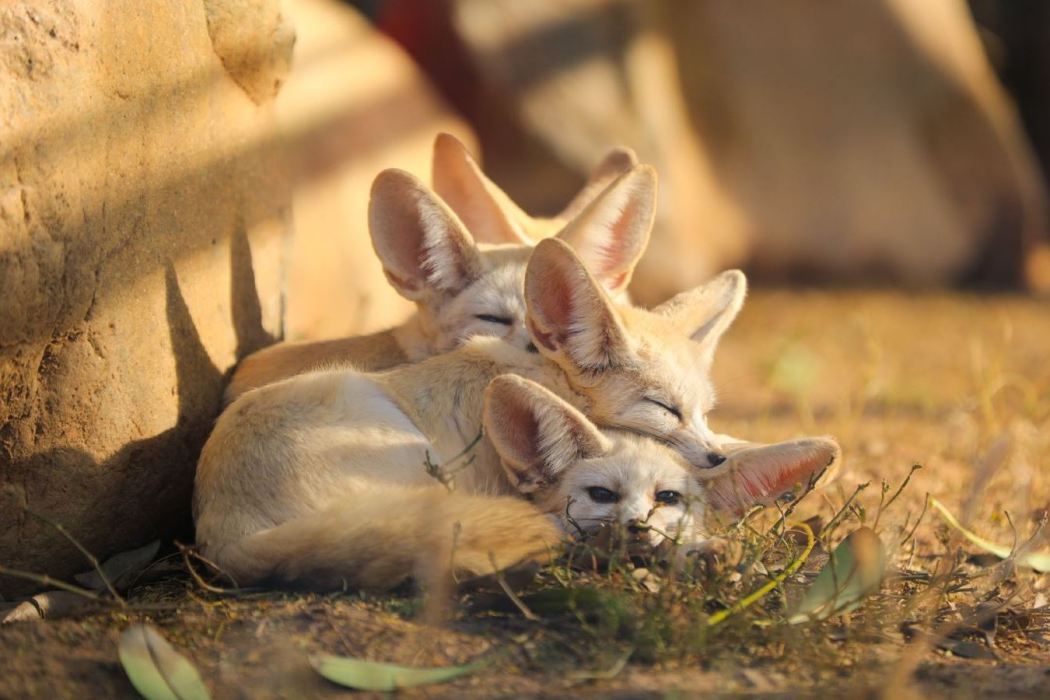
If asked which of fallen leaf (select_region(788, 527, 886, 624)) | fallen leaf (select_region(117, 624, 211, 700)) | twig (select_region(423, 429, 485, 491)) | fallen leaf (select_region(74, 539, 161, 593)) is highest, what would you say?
twig (select_region(423, 429, 485, 491))

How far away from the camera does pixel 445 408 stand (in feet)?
11.0

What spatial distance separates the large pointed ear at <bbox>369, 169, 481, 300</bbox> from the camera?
12.8 feet

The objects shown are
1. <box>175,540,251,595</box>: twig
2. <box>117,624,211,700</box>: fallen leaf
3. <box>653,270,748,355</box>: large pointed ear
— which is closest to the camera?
<box>117,624,211,700</box>: fallen leaf

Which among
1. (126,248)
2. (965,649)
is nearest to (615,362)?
(965,649)

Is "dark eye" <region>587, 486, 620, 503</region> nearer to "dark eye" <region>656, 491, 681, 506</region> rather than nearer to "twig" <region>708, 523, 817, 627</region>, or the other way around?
"dark eye" <region>656, 491, 681, 506</region>

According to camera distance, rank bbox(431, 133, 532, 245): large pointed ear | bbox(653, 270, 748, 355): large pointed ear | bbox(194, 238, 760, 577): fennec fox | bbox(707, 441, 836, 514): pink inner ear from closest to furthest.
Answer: bbox(194, 238, 760, 577): fennec fox < bbox(707, 441, 836, 514): pink inner ear < bbox(653, 270, 748, 355): large pointed ear < bbox(431, 133, 532, 245): large pointed ear

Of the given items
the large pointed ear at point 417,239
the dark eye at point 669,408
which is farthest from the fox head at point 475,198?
the dark eye at point 669,408

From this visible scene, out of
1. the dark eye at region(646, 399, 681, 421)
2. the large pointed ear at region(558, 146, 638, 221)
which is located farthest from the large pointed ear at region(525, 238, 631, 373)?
the large pointed ear at region(558, 146, 638, 221)

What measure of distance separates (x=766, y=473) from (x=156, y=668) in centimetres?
149

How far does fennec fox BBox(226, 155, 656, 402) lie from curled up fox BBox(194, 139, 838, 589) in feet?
1.24

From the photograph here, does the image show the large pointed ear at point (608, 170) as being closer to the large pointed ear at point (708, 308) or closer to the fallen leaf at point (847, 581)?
the large pointed ear at point (708, 308)

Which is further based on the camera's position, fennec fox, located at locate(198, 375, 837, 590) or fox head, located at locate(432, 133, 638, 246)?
fox head, located at locate(432, 133, 638, 246)

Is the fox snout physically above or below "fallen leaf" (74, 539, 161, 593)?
below

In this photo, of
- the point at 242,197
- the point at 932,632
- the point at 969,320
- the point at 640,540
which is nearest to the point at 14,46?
the point at 242,197
